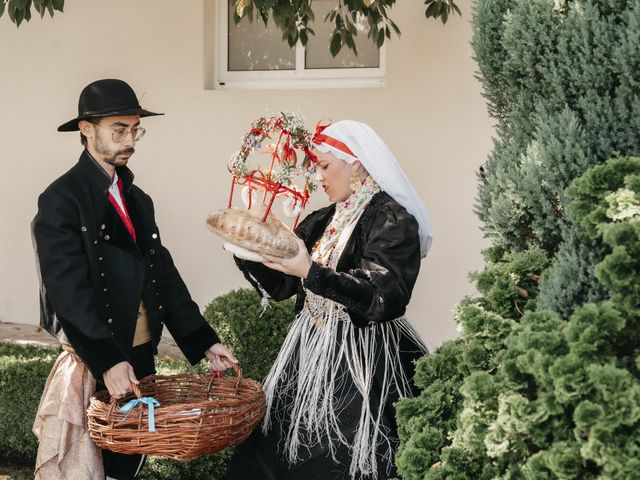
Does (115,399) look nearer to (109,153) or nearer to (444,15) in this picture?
(109,153)

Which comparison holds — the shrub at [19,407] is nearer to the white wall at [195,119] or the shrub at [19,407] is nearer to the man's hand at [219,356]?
the man's hand at [219,356]

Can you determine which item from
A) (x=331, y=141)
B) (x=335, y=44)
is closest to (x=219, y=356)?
(x=331, y=141)

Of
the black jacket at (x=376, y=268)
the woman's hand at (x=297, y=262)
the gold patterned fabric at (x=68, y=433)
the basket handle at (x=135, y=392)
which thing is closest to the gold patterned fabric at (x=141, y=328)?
the gold patterned fabric at (x=68, y=433)

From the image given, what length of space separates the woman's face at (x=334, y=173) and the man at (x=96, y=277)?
0.75 metres

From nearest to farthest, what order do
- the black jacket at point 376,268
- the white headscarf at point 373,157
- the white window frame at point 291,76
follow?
the black jacket at point 376,268
the white headscarf at point 373,157
the white window frame at point 291,76

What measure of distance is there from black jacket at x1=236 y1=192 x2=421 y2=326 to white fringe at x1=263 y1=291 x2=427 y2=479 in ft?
0.35

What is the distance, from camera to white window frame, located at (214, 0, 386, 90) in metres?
6.45

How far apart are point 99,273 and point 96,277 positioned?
2cm

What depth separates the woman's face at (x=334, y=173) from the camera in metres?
3.36

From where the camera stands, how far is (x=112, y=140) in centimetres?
339

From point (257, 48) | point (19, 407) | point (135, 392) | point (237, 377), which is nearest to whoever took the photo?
point (135, 392)

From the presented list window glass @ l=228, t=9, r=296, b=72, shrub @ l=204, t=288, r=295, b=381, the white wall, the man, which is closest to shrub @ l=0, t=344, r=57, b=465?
shrub @ l=204, t=288, r=295, b=381

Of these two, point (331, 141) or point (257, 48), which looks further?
point (257, 48)

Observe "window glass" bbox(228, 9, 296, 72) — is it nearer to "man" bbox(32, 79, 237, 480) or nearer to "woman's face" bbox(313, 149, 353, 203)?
"man" bbox(32, 79, 237, 480)
